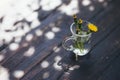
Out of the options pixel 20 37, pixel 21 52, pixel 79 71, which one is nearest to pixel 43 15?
pixel 20 37

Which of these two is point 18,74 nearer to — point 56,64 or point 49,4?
point 56,64

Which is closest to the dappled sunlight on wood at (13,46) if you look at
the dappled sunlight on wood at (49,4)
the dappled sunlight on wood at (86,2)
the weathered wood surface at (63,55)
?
the weathered wood surface at (63,55)

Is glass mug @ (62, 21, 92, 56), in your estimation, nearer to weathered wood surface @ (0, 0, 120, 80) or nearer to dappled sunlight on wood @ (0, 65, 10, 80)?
weathered wood surface @ (0, 0, 120, 80)

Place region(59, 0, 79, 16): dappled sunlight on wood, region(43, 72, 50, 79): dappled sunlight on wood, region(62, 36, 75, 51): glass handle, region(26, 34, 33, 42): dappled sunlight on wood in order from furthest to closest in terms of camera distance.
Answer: region(59, 0, 79, 16): dappled sunlight on wood
region(26, 34, 33, 42): dappled sunlight on wood
region(62, 36, 75, 51): glass handle
region(43, 72, 50, 79): dappled sunlight on wood

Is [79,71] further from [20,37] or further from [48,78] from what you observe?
A: [20,37]

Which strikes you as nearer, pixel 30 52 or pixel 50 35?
pixel 30 52

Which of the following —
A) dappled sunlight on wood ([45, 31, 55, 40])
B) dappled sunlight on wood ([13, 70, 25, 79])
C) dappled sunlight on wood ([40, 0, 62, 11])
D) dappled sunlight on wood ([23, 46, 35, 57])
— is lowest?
dappled sunlight on wood ([13, 70, 25, 79])

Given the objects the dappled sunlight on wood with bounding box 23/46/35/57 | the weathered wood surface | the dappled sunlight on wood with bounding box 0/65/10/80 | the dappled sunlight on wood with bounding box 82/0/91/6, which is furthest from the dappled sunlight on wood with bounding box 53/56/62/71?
the dappled sunlight on wood with bounding box 82/0/91/6

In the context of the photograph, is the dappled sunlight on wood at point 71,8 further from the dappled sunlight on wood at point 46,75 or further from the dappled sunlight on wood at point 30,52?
the dappled sunlight on wood at point 46,75

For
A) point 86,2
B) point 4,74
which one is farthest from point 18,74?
point 86,2
